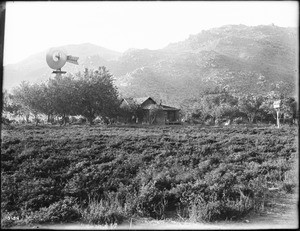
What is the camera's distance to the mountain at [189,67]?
20.0 meters

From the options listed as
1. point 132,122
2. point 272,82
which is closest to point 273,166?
point 132,122

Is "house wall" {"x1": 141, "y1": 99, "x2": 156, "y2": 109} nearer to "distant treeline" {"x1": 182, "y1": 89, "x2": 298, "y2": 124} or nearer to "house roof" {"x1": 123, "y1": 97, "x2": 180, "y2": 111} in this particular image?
"house roof" {"x1": 123, "y1": 97, "x2": 180, "y2": 111}

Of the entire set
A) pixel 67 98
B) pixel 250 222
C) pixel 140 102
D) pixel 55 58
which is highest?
pixel 55 58

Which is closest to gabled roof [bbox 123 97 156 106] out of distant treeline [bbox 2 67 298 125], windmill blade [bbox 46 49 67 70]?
distant treeline [bbox 2 67 298 125]

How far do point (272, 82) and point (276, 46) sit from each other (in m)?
6.54

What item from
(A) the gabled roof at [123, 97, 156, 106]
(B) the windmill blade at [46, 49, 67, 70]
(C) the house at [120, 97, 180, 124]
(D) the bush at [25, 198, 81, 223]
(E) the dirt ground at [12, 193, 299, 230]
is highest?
(B) the windmill blade at [46, 49, 67, 70]

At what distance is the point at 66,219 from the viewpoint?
5.45m

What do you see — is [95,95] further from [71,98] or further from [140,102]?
[140,102]

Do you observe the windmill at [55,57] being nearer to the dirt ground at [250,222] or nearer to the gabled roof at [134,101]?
the gabled roof at [134,101]

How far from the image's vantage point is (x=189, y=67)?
3831 centimetres

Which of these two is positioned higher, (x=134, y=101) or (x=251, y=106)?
(x=134, y=101)

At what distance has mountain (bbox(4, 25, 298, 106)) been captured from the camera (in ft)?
65.6

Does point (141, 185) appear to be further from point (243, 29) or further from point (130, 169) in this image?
point (243, 29)

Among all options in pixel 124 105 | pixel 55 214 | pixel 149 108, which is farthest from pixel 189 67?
pixel 55 214
